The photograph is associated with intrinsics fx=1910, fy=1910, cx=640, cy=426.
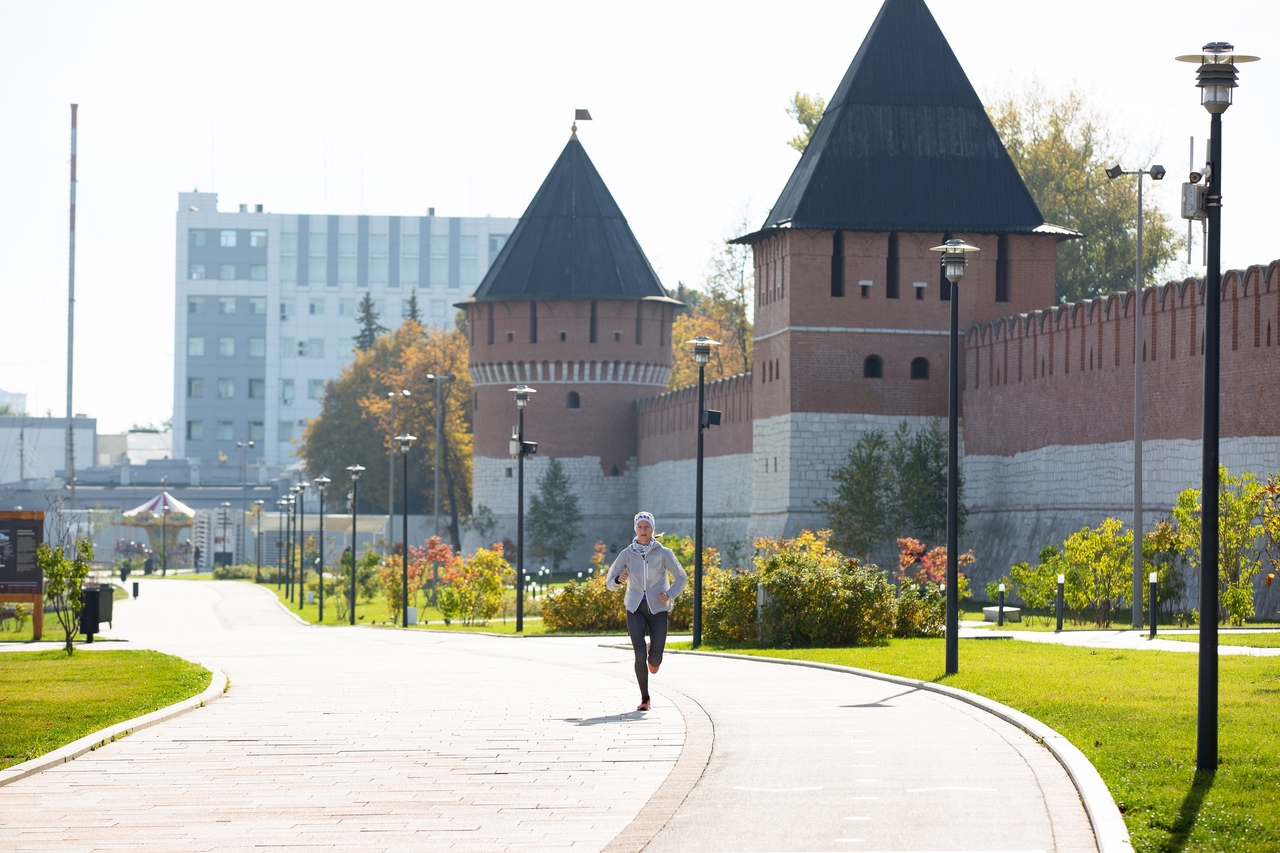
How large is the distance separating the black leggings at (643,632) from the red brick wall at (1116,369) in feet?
59.4

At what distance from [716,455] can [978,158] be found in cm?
1234

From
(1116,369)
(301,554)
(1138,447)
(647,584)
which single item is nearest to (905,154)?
A: (1116,369)

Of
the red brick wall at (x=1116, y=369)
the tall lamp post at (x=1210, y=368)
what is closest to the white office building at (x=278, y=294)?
the red brick wall at (x=1116, y=369)

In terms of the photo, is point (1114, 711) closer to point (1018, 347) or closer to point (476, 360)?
point (1018, 347)

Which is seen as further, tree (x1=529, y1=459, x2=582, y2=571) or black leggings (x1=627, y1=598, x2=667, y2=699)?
tree (x1=529, y1=459, x2=582, y2=571)

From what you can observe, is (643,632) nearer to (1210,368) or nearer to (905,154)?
(1210,368)

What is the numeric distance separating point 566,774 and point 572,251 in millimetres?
52177

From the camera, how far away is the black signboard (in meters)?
26.2

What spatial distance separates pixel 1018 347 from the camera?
130ft

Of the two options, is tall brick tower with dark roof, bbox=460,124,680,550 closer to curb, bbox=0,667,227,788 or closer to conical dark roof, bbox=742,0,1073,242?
conical dark roof, bbox=742,0,1073,242

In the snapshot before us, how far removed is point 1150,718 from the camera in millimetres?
11891

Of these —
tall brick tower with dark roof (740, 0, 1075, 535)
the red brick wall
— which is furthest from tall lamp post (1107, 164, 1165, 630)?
tall brick tower with dark roof (740, 0, 1075, 535)

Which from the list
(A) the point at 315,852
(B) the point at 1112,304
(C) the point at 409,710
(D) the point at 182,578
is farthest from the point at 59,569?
(D) the point at 182,578

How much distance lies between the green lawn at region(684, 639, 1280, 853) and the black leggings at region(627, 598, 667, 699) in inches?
96.8
